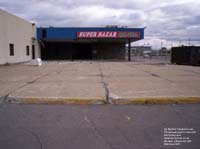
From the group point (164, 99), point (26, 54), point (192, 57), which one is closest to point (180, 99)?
point (164, 99)

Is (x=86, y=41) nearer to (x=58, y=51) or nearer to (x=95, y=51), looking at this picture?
(x=95, y=51)

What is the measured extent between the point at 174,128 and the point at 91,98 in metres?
3.30

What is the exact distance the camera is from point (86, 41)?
45875 mm

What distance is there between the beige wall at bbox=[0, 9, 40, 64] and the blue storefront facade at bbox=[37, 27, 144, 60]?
14.2 ft

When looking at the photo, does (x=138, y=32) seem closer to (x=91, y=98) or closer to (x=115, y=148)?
(x=91, y=98)

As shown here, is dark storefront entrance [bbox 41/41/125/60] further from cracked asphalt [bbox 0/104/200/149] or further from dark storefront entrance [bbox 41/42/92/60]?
cracked asphalt [bbox 0/104/200/149]

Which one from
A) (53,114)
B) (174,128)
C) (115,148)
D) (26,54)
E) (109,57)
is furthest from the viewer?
(109,57)

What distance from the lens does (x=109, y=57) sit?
50.1 metres

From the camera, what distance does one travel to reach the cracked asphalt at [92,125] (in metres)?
4.57

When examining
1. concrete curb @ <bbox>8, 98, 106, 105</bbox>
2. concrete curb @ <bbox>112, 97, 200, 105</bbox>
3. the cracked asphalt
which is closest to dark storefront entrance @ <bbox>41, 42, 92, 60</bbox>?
concrete curb @ <bbox>8, 98, 106, 105</bbox>

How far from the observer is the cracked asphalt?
4.57m

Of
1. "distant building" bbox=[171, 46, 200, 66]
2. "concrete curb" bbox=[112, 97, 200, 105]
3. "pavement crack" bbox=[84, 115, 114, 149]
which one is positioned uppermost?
"distant building" bbox=[171, 46, 200, 66]

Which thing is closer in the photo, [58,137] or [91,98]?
[58,137]

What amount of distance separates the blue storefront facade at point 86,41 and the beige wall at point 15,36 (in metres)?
4.32
